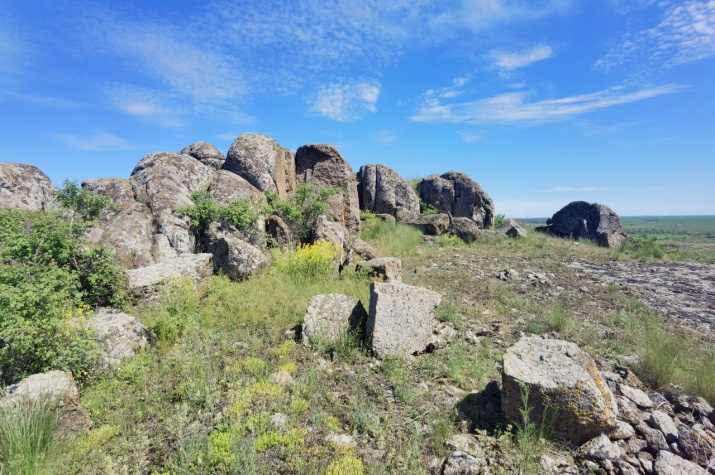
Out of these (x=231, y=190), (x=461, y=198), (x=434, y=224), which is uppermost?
(x=461, y=198)

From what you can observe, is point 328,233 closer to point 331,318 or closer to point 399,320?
point 331,318

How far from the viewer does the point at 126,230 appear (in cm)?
875

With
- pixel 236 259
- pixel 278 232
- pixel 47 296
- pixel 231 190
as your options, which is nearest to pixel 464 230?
pixel 278 232

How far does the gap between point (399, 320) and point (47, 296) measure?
4.65 meters

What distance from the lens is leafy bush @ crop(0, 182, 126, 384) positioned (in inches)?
152

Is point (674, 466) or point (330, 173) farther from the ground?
point (330, 173)

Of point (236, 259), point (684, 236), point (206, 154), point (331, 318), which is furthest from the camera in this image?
point (684, 236)

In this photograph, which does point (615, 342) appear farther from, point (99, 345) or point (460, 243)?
point (460, 243)

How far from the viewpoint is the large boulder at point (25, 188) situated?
32.0ft

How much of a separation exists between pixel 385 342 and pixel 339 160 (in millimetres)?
12500

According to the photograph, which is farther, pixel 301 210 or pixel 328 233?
pixel 301 210

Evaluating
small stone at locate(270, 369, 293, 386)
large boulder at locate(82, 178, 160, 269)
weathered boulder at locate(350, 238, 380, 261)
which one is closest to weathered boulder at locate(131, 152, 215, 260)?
large boulder at locate(82, 178, 160, 269)

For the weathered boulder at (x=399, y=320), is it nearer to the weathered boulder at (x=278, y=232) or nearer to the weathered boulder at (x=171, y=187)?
the weathered boulder at (x=278, y=232)

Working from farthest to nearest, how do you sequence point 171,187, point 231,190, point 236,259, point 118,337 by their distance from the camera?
point 231,190, point 171,187, point 236,259, point 118,337
